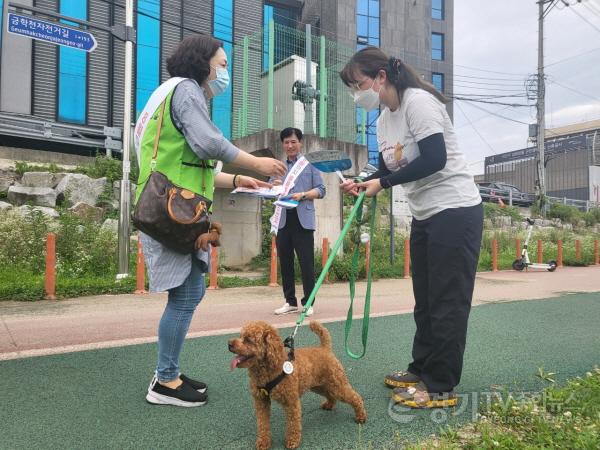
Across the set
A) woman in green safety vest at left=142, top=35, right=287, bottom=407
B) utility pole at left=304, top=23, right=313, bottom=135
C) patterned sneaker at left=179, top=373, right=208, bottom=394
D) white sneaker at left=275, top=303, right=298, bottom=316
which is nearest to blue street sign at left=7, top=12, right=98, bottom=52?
utility pole at left=304, top=23, right=313, bottom=135

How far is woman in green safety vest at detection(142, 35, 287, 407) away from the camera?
2.29m

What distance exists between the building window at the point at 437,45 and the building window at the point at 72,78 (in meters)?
25.3

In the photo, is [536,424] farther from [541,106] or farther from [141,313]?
[541,106]

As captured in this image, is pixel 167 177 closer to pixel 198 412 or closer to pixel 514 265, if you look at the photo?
pixel 198 412

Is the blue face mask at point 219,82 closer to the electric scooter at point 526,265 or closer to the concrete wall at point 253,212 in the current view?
the concrete wall at point 253,212

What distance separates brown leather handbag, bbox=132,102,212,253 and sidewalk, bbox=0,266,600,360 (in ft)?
6.43

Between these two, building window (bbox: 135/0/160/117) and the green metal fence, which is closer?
the green metal fence

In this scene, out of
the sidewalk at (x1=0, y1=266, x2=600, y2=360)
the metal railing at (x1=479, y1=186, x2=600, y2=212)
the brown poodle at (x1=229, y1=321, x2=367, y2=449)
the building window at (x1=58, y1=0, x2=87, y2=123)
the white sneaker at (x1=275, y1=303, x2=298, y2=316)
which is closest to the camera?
the brown poodle at (x1=229, y1=321, x2=367, y2=449)

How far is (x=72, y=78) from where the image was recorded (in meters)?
19.3

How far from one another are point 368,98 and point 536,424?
1942 millimetres

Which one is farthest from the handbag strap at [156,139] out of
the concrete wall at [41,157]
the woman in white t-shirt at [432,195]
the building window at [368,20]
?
the building window at [368,20]

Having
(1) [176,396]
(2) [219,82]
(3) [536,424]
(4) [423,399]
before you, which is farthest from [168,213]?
(3) [536,424]

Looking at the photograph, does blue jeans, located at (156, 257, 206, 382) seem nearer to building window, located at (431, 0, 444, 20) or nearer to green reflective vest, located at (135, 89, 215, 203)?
green reflective vest, located at (135, 89, 215, 203)

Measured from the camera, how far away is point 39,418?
2361 millimetres
